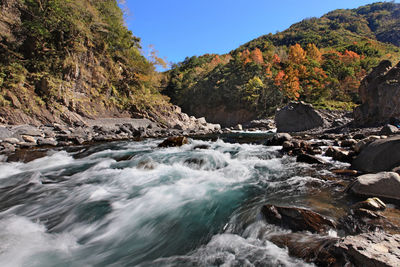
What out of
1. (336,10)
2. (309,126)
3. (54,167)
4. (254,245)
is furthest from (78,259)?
(336,10)

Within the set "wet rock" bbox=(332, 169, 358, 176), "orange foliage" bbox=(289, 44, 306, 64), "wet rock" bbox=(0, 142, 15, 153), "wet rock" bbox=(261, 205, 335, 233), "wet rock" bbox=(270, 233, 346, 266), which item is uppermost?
"orange foliage" bbox=(289, 44, 306, 64)

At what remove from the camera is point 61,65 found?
15906 millimetres

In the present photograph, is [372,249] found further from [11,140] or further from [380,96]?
[380,96]

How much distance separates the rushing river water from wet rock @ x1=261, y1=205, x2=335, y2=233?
0.15 m

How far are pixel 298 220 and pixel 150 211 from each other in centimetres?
222

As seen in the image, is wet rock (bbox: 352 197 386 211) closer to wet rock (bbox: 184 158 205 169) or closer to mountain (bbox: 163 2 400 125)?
wet rock (bbox: 184 158 205 169)

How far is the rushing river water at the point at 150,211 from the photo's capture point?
1.97 metres

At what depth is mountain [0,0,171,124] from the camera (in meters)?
12.6

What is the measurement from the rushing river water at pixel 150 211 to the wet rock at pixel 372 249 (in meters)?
0.43

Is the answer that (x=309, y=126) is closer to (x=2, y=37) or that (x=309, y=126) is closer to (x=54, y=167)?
(x=54, y=167)

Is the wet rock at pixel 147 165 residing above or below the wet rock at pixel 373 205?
above

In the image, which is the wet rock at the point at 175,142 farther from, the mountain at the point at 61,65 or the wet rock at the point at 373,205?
the mountain at the point at 61,65

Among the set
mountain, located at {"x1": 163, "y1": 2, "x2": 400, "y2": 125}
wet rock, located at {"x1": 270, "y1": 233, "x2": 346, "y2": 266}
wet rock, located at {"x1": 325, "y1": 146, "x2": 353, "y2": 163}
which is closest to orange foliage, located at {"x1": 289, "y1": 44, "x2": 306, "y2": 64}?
mountain, located at {"x1": 163, "y1": 2, "x2": 400, "y2": 125}

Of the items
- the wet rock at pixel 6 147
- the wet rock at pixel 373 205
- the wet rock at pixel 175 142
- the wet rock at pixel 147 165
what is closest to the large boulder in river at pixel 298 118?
the wet rock at pixel 175 142
